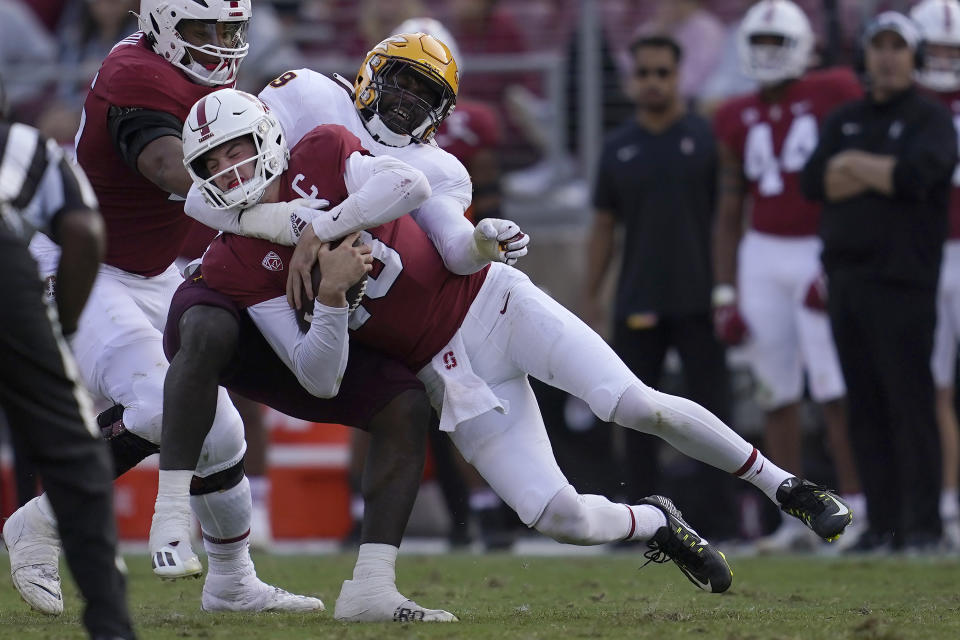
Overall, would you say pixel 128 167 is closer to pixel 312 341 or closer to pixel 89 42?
pixel 312 341

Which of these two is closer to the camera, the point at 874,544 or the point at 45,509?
the point at 45,509

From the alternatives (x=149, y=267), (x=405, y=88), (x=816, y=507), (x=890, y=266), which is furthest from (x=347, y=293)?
(x=890, y=266)

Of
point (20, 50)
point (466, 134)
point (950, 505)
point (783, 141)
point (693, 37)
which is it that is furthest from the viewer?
point (20, 50)

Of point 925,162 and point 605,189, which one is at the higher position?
point 925,162

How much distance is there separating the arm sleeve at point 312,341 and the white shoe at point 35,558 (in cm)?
114

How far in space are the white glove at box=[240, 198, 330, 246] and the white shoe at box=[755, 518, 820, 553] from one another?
12.7ft

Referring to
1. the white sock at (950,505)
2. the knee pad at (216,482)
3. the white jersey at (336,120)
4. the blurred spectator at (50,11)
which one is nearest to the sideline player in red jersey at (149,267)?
the knee pad at (216,482)

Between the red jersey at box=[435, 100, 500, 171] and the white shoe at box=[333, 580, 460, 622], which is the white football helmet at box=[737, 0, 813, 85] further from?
the white shoe at box=[333, 580, 460, 622]

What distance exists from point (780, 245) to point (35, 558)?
431 centimetres

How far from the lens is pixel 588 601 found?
5.48 metres

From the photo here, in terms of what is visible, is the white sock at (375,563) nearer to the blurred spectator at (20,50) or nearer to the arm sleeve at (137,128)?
the arm sleeve at (137,128)

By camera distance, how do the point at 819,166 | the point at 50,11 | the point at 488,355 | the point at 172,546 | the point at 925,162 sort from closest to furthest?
the point at 172,546 < the point at 488,355 < the point at 925,162 < the point at 819,166 < the point at 50,11

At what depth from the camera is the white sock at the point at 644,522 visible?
495 centimetres

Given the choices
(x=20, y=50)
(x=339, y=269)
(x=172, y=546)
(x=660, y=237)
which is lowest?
(x=660, y=237)
